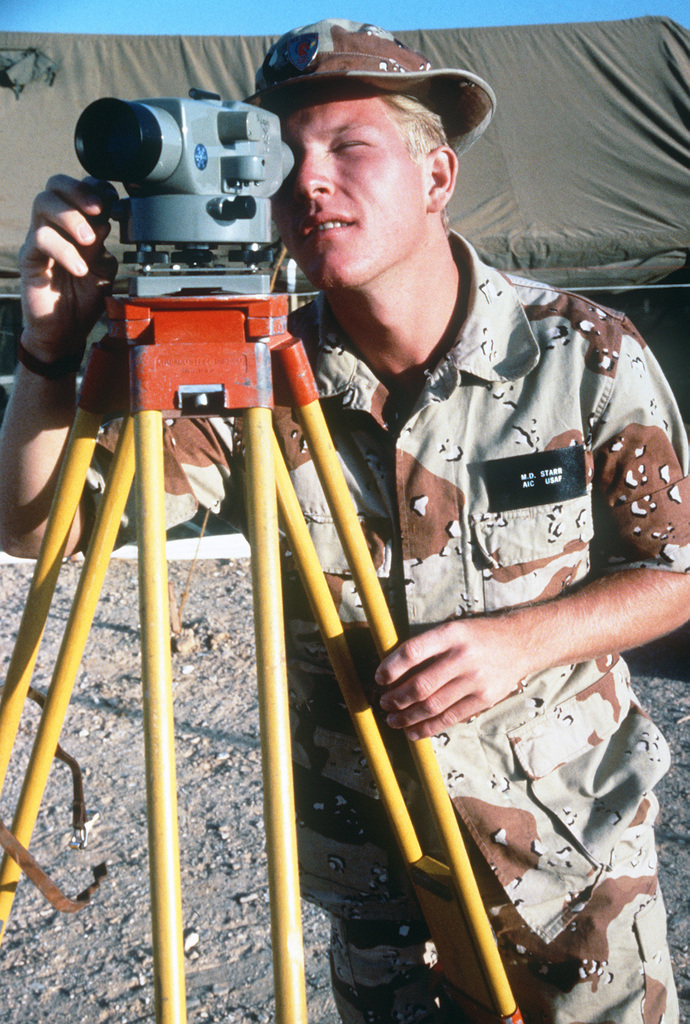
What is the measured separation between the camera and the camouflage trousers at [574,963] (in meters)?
1.30

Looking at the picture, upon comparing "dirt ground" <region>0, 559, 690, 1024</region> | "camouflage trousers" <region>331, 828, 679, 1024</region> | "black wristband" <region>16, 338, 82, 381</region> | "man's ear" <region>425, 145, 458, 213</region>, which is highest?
"man's ear" <region>425, 145, 458, 213</region>

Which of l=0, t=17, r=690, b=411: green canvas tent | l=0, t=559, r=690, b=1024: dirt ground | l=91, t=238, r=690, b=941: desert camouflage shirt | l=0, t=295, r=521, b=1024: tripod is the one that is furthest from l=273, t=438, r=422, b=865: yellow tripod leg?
l=0, t=17, r=690, b=411: green canvas tent

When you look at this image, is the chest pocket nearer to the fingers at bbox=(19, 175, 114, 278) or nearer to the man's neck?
the man's neck

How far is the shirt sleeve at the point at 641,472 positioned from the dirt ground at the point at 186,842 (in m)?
1.39

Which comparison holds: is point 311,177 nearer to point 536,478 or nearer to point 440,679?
point 536,478

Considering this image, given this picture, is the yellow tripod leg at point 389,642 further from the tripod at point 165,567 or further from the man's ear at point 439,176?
the man's ear at point 439,176

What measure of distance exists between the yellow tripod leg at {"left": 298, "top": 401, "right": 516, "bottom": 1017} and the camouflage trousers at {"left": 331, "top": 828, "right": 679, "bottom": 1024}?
5.5 inches

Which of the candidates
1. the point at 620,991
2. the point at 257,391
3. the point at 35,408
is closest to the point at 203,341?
the point at 257,391

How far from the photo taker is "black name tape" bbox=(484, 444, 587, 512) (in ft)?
4.26

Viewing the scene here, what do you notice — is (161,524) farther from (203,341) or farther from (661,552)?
(661,552)

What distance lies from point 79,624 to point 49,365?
35 cm

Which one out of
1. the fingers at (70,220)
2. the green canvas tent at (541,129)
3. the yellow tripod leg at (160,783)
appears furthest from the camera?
the green canvas tent at (541,129)

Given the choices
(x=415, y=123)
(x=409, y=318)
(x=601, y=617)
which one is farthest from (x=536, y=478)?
(x=415, y=123)

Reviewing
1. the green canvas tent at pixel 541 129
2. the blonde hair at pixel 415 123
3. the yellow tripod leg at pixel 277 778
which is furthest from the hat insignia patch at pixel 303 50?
the green canvas tent at pixel 541 129
